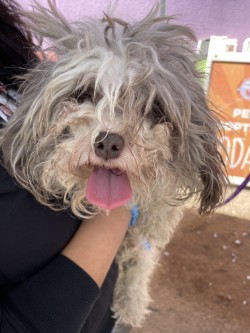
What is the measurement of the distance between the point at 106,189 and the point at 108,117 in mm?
169

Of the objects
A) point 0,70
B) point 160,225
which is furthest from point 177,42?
point 160,225

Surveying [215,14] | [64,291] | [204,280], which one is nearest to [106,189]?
[64,291]

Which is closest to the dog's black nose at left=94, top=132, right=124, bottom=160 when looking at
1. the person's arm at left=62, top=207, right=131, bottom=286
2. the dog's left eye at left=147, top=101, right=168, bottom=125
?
the dog's left eye at left=147, top=101, right=168, bottom=125

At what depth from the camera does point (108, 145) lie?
34.5 inches

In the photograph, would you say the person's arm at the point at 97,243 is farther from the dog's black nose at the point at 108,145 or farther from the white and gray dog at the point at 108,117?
the dog's black nose at the point at 108,145

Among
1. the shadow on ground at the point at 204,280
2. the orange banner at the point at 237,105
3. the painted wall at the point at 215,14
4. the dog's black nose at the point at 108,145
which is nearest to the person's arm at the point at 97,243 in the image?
the dog's black nose at the point at 108,145

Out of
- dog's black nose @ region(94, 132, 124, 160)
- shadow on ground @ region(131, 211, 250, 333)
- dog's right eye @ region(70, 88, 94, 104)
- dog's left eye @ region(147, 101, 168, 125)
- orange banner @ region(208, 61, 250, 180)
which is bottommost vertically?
shadow on ground @ region(131, 211, 250, 333)

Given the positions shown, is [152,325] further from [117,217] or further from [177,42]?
[177,42]

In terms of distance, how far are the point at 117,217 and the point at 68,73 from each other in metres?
0.41

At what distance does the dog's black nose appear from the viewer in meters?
0.88

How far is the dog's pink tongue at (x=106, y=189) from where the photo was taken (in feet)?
3.18

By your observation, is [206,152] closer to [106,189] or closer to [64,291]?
[106,189]

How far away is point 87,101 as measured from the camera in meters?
0.99

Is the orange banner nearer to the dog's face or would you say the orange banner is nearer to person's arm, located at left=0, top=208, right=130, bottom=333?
the dog's face
